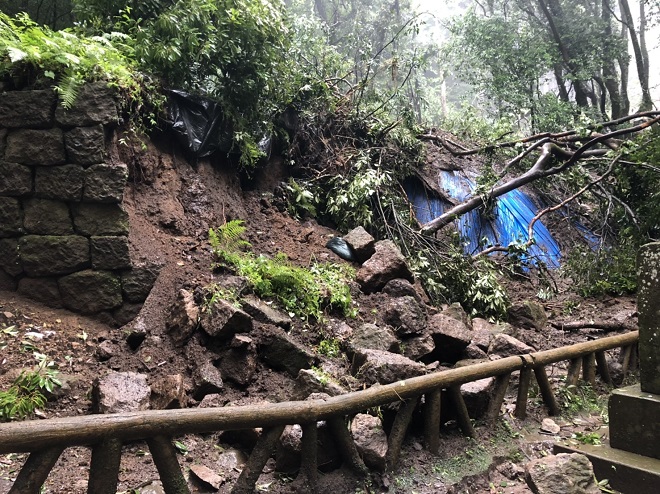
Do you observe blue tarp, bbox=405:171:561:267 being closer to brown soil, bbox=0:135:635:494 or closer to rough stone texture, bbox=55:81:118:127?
Answer: brown soil, bbox=0:135:635:494

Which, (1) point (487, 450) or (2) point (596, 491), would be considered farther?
(1) point (487, 450)

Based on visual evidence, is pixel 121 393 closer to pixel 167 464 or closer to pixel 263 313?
pixel 167 464

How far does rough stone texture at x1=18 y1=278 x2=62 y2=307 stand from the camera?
3.95 metres


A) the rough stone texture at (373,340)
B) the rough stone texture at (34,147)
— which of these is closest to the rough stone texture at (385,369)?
the rough stone texture at (373,340)

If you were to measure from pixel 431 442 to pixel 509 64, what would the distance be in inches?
537

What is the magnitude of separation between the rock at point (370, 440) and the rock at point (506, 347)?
2387mm

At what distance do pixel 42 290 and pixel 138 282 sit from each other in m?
0.77

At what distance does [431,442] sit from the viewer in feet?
A: 11.6

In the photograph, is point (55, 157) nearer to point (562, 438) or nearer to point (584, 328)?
point (562, 438)

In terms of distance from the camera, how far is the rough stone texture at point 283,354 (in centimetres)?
410

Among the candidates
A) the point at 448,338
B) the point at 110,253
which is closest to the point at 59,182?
the point at 110,253

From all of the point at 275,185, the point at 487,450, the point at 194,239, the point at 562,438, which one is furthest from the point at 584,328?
the point at 194,239

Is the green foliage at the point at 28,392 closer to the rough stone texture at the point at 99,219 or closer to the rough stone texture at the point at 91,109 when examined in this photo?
the rough stone texture at the point at 99,219

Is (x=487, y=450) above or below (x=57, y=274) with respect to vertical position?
below
